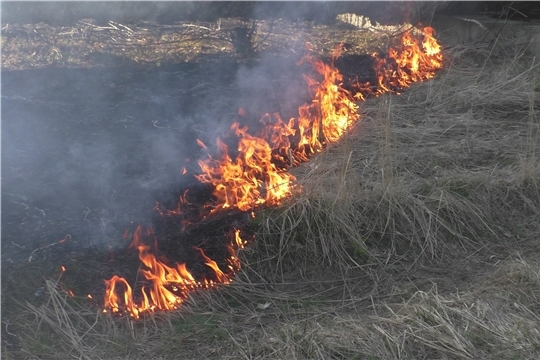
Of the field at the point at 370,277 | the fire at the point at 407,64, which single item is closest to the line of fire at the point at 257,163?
the fire at the point at 407,64

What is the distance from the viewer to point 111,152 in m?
4.41

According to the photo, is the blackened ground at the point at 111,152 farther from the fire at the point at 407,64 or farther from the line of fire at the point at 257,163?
the fire at the point at 407,64

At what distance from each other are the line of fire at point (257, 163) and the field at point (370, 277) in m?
0.10

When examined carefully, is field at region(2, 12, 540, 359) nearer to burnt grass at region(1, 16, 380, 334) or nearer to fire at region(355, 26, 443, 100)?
burnt grass at region(1, 16, 380, 334)

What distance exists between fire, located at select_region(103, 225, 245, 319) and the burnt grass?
0.05 meters

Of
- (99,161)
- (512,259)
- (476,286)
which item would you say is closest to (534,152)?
(512,259)

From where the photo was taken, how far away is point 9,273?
3.30m

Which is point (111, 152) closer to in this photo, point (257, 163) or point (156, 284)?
point (257, 163)

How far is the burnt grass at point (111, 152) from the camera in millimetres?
3475

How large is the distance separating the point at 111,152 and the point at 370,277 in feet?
6.67

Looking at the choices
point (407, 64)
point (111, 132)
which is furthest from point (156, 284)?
point (407, 64)

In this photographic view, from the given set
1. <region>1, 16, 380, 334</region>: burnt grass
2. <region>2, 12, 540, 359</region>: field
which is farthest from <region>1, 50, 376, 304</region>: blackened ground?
<region>2, 12, 540, 359</region>: field

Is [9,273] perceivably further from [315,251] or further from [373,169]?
[373,169]

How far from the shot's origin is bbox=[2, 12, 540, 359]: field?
9.61 ft
